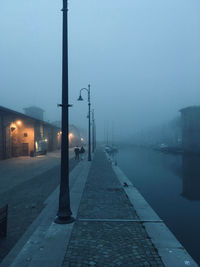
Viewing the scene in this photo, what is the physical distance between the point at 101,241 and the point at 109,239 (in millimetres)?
241

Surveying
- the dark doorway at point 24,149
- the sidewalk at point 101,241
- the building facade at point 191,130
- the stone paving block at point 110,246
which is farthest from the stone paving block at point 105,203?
the building facade at point 191,130

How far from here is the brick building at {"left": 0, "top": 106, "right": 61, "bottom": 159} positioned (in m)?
28.8

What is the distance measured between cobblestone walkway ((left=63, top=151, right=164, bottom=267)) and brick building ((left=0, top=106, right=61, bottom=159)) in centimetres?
2288

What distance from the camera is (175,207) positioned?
35.1ft

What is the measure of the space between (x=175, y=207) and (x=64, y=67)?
825cm

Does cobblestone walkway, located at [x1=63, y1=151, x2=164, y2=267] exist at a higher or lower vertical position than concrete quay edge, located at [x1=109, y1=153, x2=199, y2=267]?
higher

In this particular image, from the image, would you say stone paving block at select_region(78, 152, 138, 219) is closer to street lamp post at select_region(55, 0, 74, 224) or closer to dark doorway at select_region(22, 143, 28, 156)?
street lamp post at select_region(55, 0, 74, 224)

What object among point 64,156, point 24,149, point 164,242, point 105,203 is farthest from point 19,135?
→ point 164,242

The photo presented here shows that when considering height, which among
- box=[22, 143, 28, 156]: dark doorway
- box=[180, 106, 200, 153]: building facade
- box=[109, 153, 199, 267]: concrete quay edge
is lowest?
box=[109, 153, 199, 267]: concrete quay edge

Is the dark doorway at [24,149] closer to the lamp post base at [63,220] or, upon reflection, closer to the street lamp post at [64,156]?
the street lamp post at [64,156]

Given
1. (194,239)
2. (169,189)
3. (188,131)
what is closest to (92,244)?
(194,239)

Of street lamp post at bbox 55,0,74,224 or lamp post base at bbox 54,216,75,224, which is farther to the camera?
street lamp post at bbox 55,0,74,224

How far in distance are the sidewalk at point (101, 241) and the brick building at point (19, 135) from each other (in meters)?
22.6

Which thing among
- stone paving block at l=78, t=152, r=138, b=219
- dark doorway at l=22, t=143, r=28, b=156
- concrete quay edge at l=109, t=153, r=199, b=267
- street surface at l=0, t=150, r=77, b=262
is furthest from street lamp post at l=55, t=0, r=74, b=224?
dark doorway at l=22, t=143, r=28, b=156
